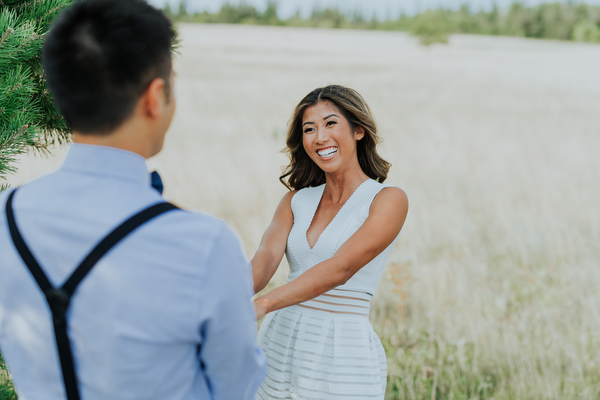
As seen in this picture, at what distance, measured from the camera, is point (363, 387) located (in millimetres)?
2174

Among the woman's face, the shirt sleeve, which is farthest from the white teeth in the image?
the shirt sleeve

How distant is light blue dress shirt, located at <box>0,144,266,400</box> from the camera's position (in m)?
0.97

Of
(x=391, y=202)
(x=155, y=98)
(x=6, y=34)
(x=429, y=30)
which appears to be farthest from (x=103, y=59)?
(x=429, y=30)

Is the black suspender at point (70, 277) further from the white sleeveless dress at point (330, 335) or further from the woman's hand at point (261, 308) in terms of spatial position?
the white sleeveless dress at point (330, 335)

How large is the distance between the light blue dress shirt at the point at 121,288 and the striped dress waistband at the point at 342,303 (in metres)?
1.22

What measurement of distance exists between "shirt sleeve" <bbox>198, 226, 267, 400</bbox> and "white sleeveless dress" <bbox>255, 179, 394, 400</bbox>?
1041 mm

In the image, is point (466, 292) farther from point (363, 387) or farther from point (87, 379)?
point (87, 379)

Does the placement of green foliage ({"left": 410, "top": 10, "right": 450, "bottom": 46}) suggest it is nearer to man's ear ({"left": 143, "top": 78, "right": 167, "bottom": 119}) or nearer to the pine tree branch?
A: the pine tree branch

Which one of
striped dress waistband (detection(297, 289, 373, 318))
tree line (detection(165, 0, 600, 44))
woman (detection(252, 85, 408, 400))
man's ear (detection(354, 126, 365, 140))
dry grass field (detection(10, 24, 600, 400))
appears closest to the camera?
woman (detection(252, 85, 408, 400))

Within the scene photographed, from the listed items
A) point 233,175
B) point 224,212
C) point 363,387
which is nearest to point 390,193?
point 363,387

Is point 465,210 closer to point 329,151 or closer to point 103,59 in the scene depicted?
point 329,151

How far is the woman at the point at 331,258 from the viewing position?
2154 millimetres

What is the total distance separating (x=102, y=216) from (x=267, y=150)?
9.66 metres

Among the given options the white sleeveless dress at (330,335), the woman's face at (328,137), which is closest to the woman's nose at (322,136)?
the woman's face at (328,137)
